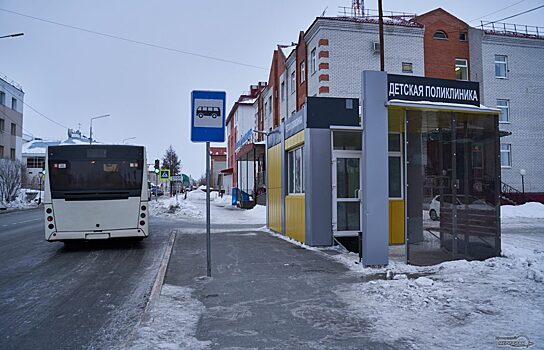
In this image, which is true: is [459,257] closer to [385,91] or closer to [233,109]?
[385,91]

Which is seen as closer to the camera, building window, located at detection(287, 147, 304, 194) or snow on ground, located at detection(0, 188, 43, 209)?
building window, located at detection(287, 147, 304, 194)

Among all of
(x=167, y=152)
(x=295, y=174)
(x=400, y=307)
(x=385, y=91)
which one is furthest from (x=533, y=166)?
(x=167, y=152)

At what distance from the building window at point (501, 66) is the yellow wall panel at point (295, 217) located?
23543 mm

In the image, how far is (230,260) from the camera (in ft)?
32.1

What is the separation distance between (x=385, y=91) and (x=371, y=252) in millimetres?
3065

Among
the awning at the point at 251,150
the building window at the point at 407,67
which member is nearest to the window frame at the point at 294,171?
the awning at the point at 251,150

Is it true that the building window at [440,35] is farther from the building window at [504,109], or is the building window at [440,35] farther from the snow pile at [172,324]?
the snow pile at [172,324]

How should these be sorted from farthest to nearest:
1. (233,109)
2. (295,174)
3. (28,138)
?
(28,138), (233,109), (295,174)

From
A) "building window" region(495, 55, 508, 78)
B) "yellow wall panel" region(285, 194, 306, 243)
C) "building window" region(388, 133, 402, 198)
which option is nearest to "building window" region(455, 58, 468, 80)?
"building window" region(495, 55, 508, 78)

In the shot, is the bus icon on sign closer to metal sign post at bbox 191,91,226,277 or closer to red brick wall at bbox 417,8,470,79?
metal sign post at bbox 191,91,226,277

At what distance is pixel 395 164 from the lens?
40.1 feet

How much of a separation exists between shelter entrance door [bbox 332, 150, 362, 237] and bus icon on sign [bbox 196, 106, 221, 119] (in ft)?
15.2

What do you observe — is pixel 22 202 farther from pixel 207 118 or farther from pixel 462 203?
pixel 462 203

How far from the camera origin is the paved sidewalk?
5.00 meters
